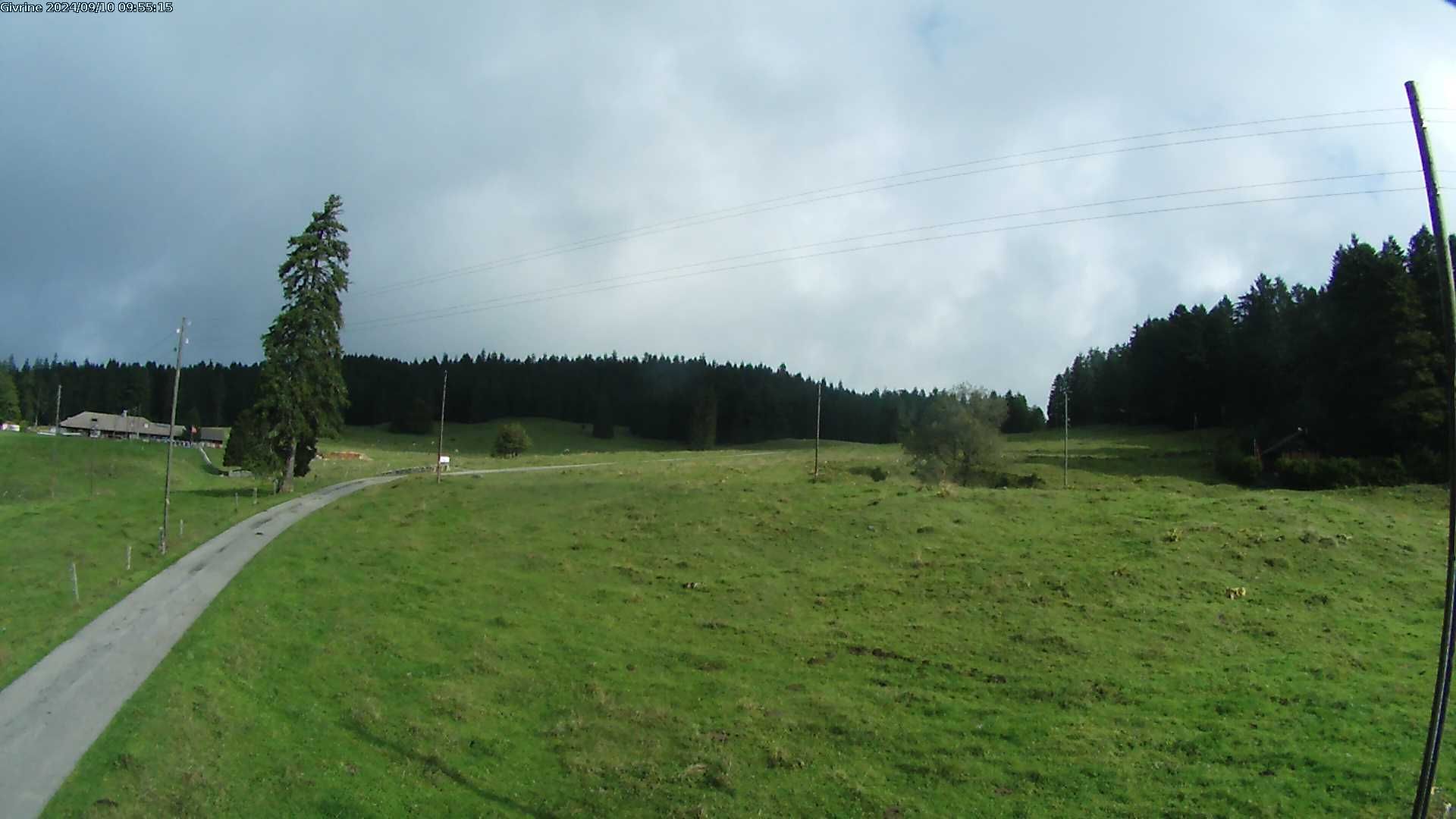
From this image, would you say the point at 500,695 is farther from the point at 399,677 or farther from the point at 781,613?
the point at 781,613

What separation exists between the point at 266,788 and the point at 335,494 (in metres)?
53.0

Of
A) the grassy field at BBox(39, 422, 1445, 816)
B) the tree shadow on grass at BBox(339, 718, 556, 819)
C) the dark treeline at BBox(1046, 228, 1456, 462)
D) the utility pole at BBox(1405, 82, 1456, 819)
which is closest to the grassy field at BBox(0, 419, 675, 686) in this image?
the grassy field at BBox(39, 422, 1445, 816)

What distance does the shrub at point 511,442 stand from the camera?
12975 cm

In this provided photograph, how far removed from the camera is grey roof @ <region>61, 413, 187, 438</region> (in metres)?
154

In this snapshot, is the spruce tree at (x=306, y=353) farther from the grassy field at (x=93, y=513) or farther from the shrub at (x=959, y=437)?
the shrub at (x=959, y=437)

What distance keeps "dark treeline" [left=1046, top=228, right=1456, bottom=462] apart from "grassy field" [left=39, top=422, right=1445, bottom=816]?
21628mm

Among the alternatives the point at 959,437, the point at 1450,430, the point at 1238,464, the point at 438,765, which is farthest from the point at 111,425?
the point at 1450,430

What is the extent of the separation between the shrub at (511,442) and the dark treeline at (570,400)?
35.9 m

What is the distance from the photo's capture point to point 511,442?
130 m

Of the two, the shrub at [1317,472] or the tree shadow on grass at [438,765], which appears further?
the shrub at [1317,472]

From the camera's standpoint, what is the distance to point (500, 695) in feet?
90.5

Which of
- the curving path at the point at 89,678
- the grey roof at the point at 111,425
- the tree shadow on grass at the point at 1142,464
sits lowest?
the curving path at the point at 89,678

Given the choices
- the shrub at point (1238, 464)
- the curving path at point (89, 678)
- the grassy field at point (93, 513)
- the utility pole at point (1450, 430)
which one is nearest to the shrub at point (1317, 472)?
the shrub at point (1238, 464)

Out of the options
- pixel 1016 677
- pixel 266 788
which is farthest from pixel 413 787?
pixel 1016 677
